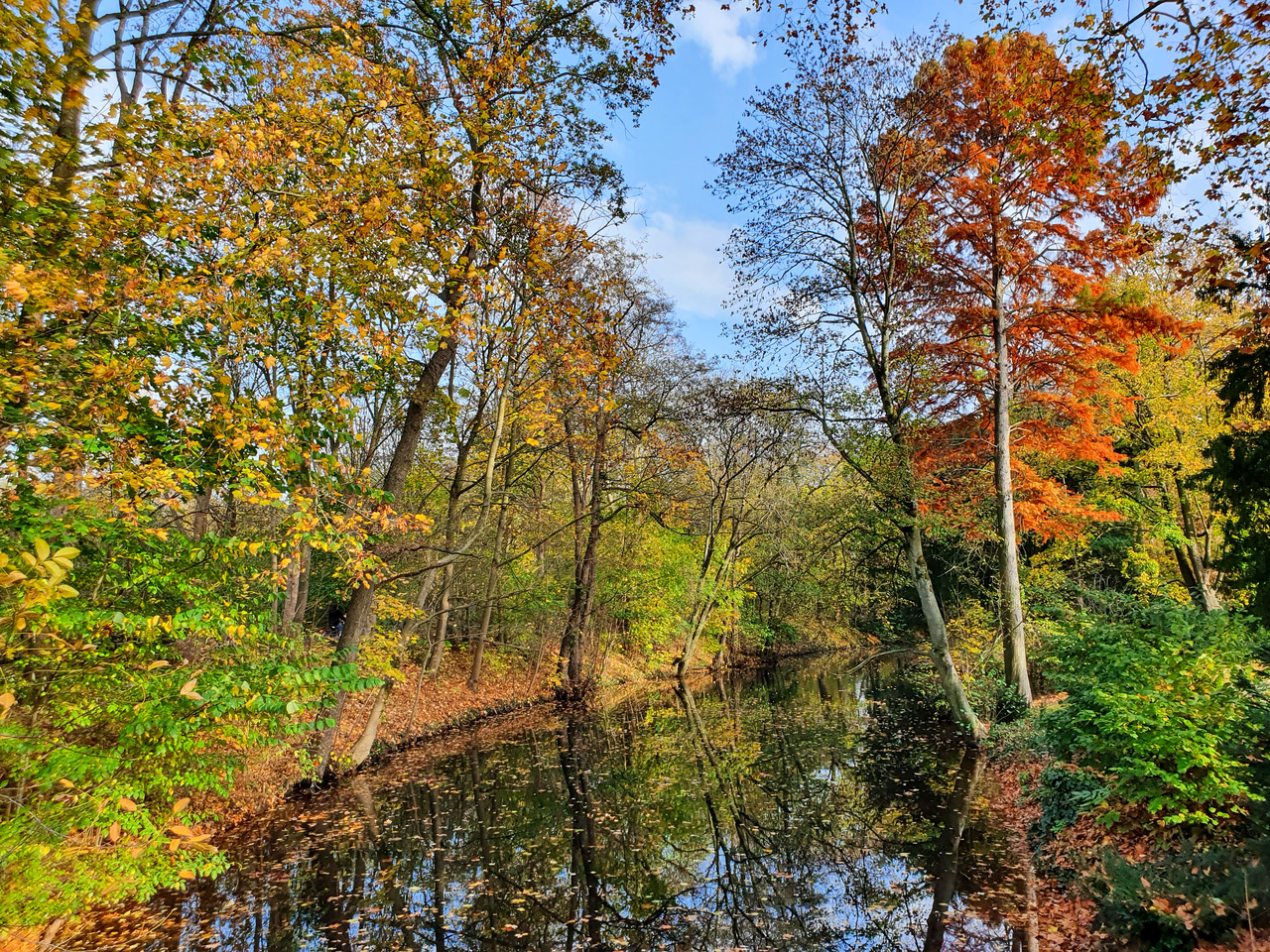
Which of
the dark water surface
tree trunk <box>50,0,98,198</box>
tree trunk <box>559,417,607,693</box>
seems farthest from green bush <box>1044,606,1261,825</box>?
tree trunk <box>559,417,607,693</box>

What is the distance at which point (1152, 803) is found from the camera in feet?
16.8

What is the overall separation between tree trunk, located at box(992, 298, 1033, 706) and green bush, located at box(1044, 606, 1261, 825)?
20.0ft

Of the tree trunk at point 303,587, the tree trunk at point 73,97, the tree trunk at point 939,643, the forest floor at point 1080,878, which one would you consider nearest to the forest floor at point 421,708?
the tree trunk at point 303,587

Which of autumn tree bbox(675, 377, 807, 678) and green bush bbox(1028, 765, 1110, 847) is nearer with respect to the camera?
green bush bbox(1028, 765, 1110, 847)

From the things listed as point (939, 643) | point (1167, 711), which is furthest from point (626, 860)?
point (939, 643)

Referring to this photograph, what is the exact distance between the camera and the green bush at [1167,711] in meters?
5.05

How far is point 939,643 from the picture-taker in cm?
1241

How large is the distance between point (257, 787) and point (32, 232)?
27.5 feet

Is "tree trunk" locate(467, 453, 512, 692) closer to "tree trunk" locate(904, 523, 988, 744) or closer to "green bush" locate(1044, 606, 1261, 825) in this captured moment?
"tree trunk" locate(904, 523, 988, 744)

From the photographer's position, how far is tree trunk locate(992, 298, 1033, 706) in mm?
12258

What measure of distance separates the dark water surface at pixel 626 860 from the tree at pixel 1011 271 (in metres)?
5.52

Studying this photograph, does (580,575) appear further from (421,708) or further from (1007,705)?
(1007,705)

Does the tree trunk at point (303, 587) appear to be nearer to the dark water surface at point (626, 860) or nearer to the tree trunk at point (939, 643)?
the dark water surface at point (626, 860)

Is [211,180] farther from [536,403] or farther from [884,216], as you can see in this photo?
[884,216]
